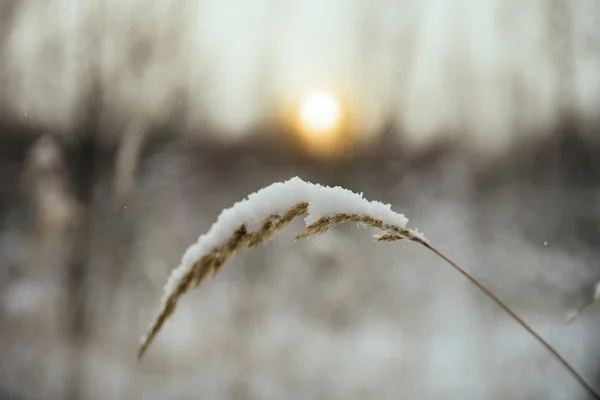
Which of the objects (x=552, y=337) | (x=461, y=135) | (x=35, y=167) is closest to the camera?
(x=552, y=337)

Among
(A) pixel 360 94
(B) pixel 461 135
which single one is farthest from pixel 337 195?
(B) pixel 461 135

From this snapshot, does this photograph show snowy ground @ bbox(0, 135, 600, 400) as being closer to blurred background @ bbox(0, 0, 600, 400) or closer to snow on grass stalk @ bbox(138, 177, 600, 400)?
blurred background @ bbox(0, 0, 600, 400)

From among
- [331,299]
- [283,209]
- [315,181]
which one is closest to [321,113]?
[315,181]

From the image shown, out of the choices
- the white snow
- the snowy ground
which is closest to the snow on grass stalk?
the white snow

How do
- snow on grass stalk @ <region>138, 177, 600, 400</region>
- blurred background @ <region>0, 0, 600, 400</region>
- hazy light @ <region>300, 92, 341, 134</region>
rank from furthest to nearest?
hazy light @ <region>300, 92, 341, 134</region>, blurred background @ <region>0, 0, 600, 400</region>, snow on grass stalk @ <region>138, 177, 600, 400</region>

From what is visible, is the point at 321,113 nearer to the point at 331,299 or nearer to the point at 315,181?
the point at 315,181

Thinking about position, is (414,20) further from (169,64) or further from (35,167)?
(35,167)
